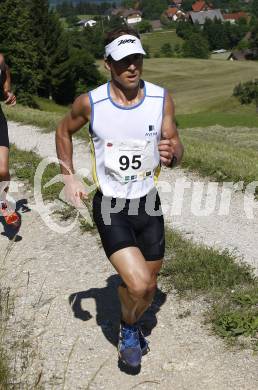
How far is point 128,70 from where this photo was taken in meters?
5.15

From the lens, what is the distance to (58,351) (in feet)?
19.3

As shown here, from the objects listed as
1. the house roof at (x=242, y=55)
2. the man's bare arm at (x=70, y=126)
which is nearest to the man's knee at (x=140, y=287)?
the man's bare arm at (x=70, y=126)

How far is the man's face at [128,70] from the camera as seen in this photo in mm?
5109

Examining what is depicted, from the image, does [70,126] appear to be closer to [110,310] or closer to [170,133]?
[170,133]

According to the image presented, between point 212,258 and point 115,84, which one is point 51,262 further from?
point 115,84

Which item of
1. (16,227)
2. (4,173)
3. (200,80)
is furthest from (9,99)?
(200,80)

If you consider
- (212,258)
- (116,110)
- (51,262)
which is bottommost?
(51,262)

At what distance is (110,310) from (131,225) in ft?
5.30

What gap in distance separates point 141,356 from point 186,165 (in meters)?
8.00

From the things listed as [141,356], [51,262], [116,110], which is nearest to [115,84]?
[116,110]

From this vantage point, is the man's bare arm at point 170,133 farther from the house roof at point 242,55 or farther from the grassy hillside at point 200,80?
the house roof at point 242,55

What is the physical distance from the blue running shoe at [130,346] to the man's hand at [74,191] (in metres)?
1.28

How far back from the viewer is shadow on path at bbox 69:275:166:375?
20.7 ft

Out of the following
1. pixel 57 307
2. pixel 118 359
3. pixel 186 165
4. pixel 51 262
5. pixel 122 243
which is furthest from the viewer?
pixel 186 165
